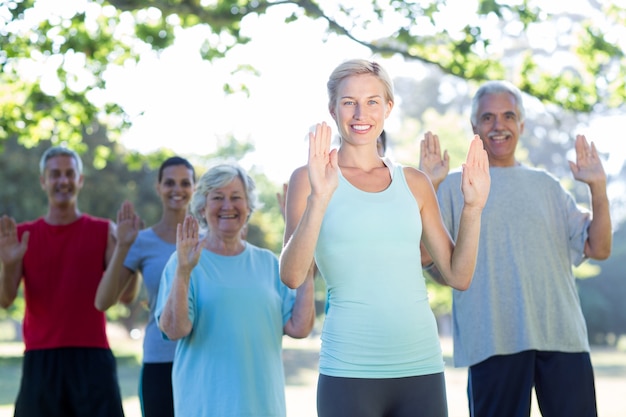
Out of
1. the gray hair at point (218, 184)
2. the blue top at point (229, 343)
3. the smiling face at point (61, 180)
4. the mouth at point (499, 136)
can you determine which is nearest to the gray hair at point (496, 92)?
the mouth at point (499, 136)

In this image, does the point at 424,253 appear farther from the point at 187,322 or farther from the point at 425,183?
the point at 187,322

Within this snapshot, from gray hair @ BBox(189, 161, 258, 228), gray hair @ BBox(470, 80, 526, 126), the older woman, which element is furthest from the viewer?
gray hair @ BBox(470, 80, 526, 126)

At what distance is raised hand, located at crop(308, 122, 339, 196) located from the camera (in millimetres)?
3336

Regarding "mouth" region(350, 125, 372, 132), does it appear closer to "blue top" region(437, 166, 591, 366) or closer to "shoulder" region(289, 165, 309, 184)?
"shoulder" region(289, 165, 309, 184)

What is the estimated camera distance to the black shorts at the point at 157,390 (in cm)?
566

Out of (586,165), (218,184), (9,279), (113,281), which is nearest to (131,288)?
(113,281)

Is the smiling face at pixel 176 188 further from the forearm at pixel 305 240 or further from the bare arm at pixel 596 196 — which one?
the forearm at pixel 305 240

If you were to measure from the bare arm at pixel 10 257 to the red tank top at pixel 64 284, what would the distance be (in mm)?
68

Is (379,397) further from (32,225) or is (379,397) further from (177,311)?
(32,225)

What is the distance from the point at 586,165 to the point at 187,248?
1.96 meters

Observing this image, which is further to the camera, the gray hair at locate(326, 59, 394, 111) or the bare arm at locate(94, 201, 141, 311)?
the bare arm at locate(94, 201, 141, 311)

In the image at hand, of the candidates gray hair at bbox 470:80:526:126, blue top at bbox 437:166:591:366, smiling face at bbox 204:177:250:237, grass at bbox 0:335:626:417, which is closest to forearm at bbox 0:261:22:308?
smiling face at bbox 204:177:250:237

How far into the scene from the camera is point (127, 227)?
5.91m

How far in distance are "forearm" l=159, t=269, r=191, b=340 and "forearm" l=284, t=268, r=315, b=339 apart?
505 mm
